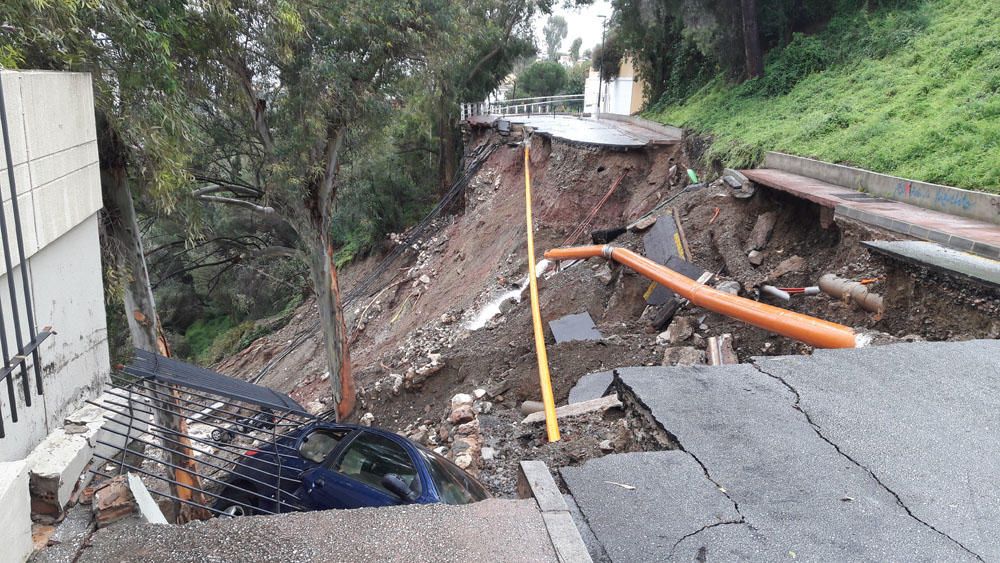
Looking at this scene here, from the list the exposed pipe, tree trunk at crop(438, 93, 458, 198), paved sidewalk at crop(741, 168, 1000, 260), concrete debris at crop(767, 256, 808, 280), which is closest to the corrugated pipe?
the exposed pipe

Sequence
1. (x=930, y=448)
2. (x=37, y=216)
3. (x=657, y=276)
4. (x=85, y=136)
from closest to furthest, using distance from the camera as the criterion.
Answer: (x=37, y=216)
(x=930, y=448)
(x=85, y=136)
(x=657, y=276)

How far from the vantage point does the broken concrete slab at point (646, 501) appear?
2910 mm

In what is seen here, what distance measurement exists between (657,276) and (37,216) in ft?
22.5

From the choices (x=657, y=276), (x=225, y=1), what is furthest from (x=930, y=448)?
(x=225, y=1)

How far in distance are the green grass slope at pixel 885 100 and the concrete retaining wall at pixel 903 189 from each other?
211mm

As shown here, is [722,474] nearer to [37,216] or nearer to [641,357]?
[37,216]

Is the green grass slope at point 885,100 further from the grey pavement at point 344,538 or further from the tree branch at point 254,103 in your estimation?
the tree branch at point 254,103

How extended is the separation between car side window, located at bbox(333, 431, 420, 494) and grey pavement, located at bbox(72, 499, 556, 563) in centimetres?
217

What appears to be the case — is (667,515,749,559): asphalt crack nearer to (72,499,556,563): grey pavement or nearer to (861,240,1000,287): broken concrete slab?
(72,499,556,563): grey pavement

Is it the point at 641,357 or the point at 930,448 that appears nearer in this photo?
the point at 930,448

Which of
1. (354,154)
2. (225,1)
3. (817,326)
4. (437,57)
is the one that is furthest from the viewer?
(354,154)

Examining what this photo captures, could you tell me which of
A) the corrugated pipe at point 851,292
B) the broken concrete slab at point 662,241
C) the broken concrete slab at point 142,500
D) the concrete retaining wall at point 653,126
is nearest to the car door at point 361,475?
the broken concrete slab at point 142,500

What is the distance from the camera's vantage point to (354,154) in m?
12.9

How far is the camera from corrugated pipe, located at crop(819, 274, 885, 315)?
249 inches
